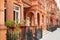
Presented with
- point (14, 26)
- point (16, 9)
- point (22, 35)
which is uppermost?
point (16, 9)

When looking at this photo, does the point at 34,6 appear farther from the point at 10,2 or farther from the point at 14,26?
the point at 14,26

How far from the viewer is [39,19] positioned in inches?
1268

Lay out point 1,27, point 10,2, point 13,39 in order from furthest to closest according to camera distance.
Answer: point 10,2
point 13,39
point 1,27

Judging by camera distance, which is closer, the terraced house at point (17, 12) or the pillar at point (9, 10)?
the terraced house at point (17, 12)

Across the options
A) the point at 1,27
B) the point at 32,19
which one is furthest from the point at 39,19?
the point at 1,27

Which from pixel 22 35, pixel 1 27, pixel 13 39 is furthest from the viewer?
pixel 22 35

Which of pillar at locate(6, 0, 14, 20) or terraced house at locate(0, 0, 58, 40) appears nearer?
terraced house at locate(0, 0, 58, 40)

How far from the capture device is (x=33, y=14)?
2805 centimetres

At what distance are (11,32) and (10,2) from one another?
18.4 ft

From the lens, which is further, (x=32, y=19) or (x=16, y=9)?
(x=32, y=19)

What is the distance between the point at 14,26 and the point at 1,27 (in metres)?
2.85

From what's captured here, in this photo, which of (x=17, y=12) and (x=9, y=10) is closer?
(x=9, y=10)

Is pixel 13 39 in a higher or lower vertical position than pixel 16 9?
lower

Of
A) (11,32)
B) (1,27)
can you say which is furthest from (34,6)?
(1,27)
